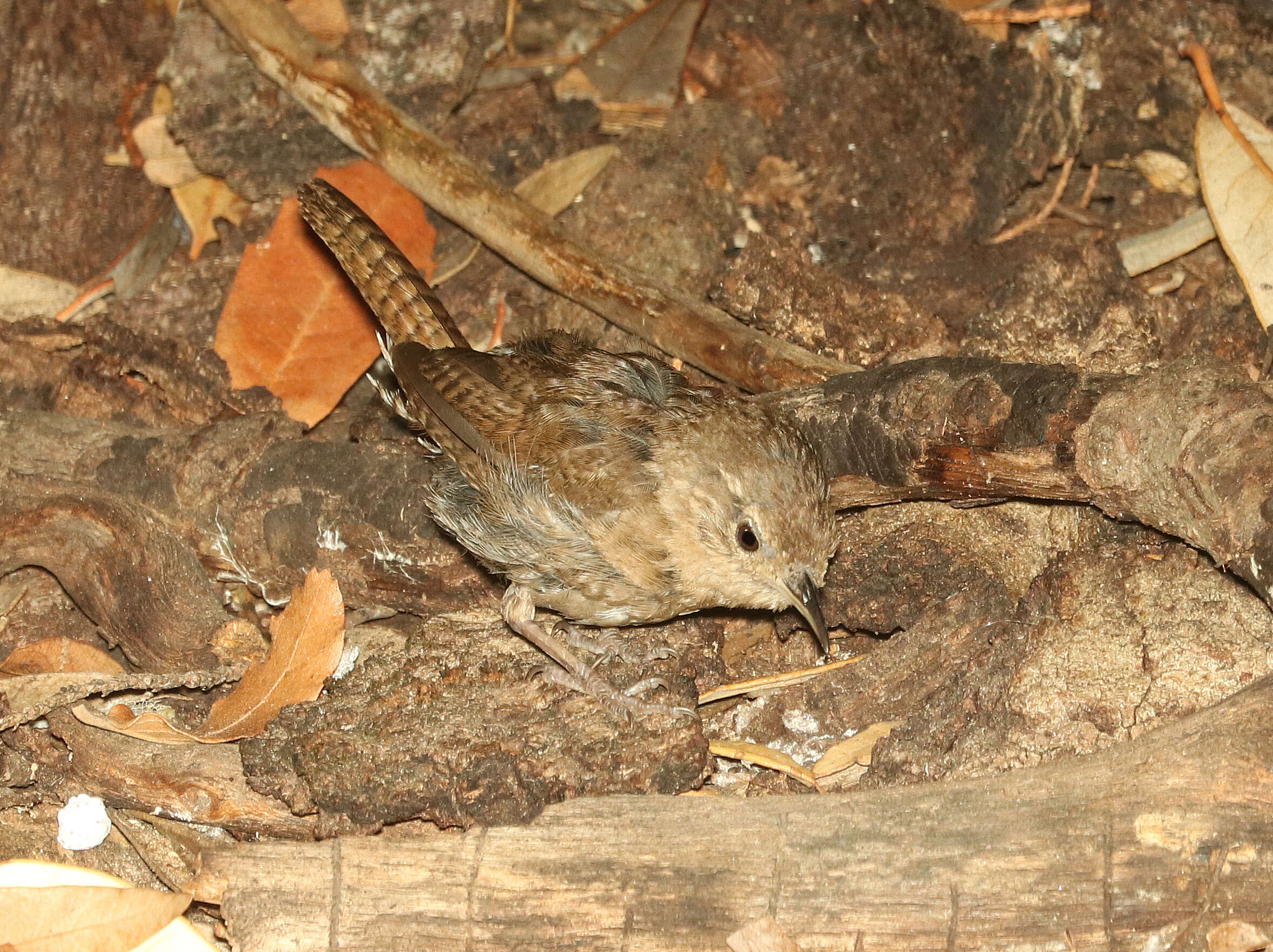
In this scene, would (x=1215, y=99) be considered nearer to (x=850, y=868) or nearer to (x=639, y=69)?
(x=639, y=69)

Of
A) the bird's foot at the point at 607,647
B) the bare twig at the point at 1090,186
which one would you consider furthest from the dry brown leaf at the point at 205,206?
the bare twig at the point at 1090,186

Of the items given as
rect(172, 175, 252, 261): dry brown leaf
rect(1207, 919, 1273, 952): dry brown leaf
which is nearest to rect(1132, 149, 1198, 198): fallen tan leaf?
rect(1207, 919, 1273, 952): dry brown leaf

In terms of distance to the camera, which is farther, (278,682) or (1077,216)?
(1077,216)

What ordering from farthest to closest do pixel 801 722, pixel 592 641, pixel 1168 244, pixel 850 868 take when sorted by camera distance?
1. pixel 1168 244
2. pixel 592 641
3. pixel 801 722
4. pixel 850 868

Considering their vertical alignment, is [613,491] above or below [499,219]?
below

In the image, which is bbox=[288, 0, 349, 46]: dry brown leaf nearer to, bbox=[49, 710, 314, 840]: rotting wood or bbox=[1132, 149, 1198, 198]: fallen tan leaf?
bbox=[49, 710, 314, 840]: rotting wood

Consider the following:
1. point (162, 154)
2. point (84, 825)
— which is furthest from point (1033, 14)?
point (84, 825)

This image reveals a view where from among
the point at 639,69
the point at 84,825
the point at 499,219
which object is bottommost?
the point at 84,825
